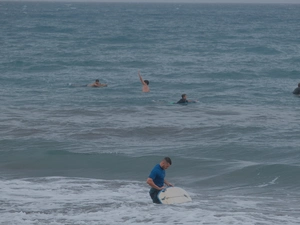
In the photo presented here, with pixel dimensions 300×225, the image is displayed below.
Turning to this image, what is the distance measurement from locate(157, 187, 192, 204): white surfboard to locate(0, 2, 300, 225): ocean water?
0.61ft

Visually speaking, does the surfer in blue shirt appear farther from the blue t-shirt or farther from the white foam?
the white foam

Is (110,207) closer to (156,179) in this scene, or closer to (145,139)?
(156,179)

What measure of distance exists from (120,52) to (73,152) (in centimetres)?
3297

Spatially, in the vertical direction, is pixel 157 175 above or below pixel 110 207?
above

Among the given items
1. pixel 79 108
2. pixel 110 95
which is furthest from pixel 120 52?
pixel 79 108

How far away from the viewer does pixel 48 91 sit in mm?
31969

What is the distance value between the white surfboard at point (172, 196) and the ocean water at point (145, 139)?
0.61ft

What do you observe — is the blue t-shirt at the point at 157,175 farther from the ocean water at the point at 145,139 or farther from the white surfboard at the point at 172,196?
the ocean water at the point at 145,139

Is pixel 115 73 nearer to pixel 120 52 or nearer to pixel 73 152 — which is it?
pixel 120 52

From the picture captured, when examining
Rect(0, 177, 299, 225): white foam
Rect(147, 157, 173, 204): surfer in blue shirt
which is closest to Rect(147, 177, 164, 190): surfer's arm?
Rect(147, 157, 173, 204): surfer in blue shirt

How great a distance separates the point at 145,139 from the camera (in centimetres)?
2128

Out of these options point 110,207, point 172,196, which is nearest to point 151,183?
point 172,196

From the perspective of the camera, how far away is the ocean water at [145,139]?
13.2 meters

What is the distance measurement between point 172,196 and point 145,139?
7.98 metres
